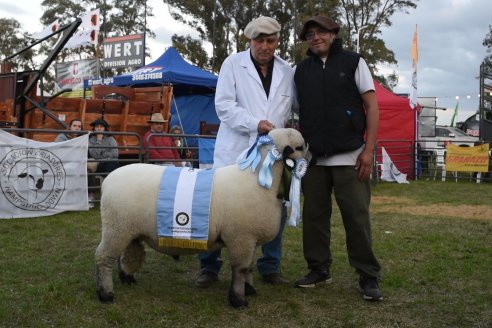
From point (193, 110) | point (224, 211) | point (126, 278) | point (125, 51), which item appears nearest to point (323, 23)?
point (224, 211)

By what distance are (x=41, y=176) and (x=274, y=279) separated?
Answer: 476cm

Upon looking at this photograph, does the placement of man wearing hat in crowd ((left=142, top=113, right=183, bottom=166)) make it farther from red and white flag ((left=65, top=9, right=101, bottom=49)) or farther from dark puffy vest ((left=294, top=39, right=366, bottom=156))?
red and white flag ((left=65, top=9, right=101, bottom=49))

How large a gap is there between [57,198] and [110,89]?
355 centimetres

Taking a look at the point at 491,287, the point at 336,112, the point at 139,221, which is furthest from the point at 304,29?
the point at 491,287

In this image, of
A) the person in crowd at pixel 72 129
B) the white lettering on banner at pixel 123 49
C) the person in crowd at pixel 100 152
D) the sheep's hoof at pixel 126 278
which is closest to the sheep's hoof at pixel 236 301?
the sheep's hoof at pixel 126 278

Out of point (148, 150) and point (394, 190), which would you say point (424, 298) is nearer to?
point (148, 150)

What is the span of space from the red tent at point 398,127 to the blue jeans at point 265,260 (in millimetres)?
12233

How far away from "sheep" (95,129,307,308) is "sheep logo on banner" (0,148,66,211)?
432cm

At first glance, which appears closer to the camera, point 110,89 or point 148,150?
point 148,150

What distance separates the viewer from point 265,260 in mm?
4641

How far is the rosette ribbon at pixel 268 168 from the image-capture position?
382 centimetres

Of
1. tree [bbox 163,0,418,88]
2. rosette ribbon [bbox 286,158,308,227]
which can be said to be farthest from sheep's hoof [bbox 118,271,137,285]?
tree [bbox 163,0,418,88]

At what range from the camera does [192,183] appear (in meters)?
Answer: 3.82

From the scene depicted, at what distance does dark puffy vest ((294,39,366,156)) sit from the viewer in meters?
4.07
